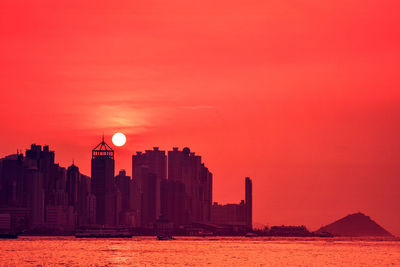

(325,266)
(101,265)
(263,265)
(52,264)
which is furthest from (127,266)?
(325,266)

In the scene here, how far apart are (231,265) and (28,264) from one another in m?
44.7

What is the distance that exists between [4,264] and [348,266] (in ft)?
255

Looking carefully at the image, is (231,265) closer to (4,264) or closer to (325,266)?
(325,266)

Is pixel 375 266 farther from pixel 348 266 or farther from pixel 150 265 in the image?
pixel 150 265

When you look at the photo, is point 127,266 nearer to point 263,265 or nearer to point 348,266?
point 263,265

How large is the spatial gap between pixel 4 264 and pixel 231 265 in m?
49.7

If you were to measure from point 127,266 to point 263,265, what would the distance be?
30.6m

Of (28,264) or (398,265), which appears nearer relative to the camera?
(28,264)

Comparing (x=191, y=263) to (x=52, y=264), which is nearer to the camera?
(x=52, y=264)

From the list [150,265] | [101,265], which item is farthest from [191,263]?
[101,265]

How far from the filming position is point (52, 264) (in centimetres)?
16950

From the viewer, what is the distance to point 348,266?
178750 mm

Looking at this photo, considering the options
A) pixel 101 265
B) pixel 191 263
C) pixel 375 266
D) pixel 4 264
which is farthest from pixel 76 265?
pixel 375 266

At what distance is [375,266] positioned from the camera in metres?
179
